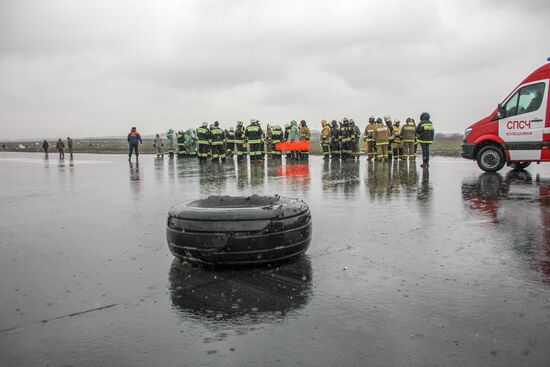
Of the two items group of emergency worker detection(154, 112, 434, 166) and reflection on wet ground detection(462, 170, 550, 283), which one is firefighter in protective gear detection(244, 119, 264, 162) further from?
reflection on wet ground detection(462, 170, 550, 283)

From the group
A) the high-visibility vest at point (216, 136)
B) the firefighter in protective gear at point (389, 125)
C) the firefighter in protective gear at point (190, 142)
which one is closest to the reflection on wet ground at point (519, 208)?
the firefighter in protective gear at point (389, 125)

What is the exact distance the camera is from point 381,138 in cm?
2156

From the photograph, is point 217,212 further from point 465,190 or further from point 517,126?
point 517,126

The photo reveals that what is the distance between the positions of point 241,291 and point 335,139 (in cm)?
2154

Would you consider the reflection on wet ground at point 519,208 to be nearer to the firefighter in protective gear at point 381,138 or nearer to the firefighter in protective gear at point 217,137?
the firefighter in protective gear at point 381,138

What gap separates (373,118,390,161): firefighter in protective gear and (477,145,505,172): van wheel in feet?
21.4

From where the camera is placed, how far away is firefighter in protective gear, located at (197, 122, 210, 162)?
87.0 ft

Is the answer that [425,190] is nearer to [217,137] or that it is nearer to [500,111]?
[500,111]

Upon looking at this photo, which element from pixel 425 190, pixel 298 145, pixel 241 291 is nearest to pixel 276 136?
pixel 298 145

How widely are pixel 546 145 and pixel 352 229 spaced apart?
9.62 meters

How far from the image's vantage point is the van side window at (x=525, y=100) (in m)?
13.6

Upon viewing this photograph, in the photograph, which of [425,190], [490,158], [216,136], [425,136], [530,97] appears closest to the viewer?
[425,190]

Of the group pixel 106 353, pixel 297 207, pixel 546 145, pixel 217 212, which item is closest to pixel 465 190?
pixel 546 145

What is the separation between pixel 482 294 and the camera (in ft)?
13.0
